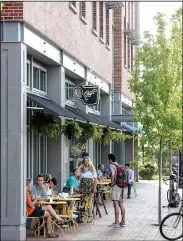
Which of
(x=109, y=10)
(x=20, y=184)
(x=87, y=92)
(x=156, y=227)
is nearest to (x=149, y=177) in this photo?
(x=109, y=10)

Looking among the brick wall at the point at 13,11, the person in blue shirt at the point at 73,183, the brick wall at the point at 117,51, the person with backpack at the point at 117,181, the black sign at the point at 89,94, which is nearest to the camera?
the brick wall at the point at 13,11

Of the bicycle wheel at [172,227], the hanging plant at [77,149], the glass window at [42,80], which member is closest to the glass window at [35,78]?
the glass window at [42,80]

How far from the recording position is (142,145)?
15.8 metres

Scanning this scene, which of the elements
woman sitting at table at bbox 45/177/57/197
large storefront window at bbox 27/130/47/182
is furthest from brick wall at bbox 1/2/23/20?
woman sitting at table at bbox 45/177/57/197

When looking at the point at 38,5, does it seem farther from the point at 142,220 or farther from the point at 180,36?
the point at 142,220

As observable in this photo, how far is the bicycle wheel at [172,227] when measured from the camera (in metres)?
12.8

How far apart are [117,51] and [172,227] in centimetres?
2009

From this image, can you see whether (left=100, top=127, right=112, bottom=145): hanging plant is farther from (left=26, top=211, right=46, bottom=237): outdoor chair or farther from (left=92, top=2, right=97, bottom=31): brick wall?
(left=26, top=211, right=46, bottom=237): outdoor chair

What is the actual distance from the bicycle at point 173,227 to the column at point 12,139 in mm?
3024

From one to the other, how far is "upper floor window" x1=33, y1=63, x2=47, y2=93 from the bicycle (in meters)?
5.69

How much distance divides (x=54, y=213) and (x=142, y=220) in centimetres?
408

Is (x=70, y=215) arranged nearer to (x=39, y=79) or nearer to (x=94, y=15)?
(x=39, y=79)

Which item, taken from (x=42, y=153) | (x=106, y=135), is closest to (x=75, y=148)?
(x=42, y=153)

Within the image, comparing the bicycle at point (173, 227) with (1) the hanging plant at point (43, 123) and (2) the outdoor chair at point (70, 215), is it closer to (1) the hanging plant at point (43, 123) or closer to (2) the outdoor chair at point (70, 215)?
(2) the outdoor chair at point (70, 215)
